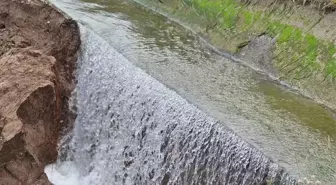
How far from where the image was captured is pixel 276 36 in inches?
441

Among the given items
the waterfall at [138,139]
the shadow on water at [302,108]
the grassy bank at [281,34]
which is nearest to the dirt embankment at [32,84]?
the waterfall at [138,139]

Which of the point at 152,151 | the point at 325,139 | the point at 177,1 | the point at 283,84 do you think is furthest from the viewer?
the point at 177,1

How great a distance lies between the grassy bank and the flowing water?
0.56m

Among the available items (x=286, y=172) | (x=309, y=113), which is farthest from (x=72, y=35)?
(x=286, y=172)

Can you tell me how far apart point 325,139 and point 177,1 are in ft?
25.6

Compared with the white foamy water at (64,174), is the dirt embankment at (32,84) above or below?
above

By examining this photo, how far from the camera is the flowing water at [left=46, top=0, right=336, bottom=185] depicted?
7.25m

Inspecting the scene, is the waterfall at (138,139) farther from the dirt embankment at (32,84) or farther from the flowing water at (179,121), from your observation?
the dirt embankment at (32,84)

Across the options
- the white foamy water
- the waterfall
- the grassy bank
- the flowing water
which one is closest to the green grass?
the grassy bank

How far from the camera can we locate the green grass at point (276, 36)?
10.1 metres

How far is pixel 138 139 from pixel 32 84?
2.24 m

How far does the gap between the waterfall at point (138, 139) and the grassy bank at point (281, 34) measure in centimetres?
303

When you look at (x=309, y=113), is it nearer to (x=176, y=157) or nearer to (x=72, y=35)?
(x=176, y=157)

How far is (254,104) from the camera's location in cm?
874
